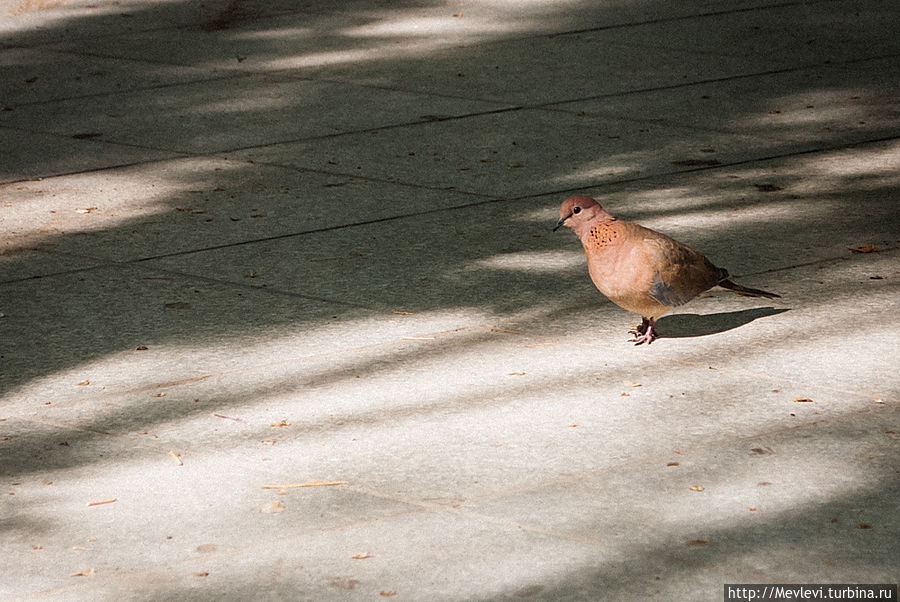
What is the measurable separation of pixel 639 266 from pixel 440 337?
881 mm

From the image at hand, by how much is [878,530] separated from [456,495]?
48.4 inches

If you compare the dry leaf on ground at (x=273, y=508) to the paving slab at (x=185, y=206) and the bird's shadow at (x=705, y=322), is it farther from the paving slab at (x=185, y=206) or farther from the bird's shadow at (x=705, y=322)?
the paving slab at (x=185, y=206)

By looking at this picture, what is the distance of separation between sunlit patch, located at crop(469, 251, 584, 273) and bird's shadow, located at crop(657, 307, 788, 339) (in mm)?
801

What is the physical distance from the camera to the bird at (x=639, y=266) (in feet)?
16.9

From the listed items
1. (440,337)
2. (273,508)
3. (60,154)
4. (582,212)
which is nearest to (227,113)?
(60,154)

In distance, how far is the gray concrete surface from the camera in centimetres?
374

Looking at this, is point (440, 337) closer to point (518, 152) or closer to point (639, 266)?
point (639, 266)

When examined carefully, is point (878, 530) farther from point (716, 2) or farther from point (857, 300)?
point (716, 2)

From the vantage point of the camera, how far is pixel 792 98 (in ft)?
32.0

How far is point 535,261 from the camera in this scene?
21.2 ft

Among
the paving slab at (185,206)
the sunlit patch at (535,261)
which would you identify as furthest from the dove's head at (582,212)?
the paving slab at (185,206)

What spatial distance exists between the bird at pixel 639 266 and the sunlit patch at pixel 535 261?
1013mm

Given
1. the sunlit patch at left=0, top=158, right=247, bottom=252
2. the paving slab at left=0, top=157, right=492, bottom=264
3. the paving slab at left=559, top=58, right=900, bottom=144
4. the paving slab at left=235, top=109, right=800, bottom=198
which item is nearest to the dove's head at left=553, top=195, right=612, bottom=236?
the paving slab at left=0, top=157, right=492, bottom=264

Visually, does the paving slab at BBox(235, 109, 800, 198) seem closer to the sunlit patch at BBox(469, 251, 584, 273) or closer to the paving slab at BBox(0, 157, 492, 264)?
the paving slab at BBox(0, 157, 492, 264)
